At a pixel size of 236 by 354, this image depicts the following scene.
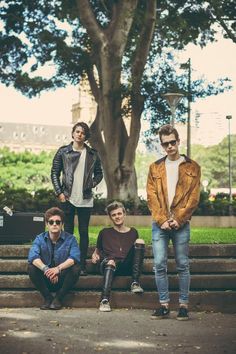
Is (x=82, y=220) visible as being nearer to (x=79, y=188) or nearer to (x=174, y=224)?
(x=79, y=188)

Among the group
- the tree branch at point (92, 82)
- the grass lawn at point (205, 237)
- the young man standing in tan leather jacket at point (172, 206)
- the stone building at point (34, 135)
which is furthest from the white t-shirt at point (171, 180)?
the stone building at point (34, 135)

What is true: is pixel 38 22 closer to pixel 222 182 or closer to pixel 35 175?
pixel 35 175

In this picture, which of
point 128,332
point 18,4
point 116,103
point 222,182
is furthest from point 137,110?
point 222,182

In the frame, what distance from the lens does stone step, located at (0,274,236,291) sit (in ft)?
26.6

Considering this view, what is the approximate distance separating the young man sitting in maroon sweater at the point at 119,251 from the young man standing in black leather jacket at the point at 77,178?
252mm

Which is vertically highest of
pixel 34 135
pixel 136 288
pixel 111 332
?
pixel 34 135

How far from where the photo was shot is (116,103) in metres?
19.8

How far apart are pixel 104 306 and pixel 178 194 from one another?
157cm

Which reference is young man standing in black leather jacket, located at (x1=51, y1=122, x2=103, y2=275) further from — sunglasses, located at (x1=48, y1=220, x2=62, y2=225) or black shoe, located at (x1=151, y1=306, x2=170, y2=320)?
black shoe, located at (x1=151, y1=306, x2=170, y2=320)

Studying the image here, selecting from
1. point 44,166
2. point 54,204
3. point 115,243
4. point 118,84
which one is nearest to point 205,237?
point 115,243

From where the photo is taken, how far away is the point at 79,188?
26.4 feet

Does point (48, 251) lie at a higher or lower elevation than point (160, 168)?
lower

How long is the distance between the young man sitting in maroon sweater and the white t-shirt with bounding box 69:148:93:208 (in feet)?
1.06

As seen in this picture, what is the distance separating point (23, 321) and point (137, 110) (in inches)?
523
